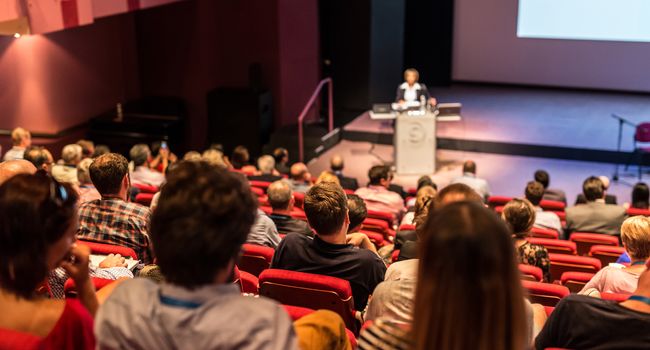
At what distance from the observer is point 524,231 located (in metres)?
4.49

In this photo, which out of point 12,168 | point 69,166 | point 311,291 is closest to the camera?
point 311,291

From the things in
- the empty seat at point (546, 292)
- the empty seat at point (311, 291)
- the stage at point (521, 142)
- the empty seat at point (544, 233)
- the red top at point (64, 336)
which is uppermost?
the red top at point (64, 336)

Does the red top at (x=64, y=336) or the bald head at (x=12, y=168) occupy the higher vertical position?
the bald head at (x=12, y=168)

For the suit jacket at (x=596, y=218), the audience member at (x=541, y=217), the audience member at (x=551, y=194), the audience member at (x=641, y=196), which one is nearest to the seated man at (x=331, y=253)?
the audience member at (x=541, y=217)

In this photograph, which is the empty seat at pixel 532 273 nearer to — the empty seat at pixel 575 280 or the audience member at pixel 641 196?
the empty seat at pixel 575 280

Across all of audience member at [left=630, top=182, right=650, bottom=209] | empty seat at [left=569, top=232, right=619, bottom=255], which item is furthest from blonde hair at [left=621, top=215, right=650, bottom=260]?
audience member at [left=630, top=182, right=650, bottom=209]

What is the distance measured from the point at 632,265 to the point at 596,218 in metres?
2.77

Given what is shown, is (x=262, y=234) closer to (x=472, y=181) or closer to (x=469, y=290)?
(x=469, y=290)

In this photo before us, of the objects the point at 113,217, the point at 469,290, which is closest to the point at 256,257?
the point at 113,217

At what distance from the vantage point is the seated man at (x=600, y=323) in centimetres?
238

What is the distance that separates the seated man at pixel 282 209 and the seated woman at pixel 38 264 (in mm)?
2978

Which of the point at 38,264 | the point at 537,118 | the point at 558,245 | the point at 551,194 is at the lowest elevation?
the point at 551,194

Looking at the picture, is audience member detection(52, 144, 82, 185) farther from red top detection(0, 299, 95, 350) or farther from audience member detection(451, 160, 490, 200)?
red top detection(0, 299, 95, 350)

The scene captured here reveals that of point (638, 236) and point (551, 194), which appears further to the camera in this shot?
point (551, 194)
